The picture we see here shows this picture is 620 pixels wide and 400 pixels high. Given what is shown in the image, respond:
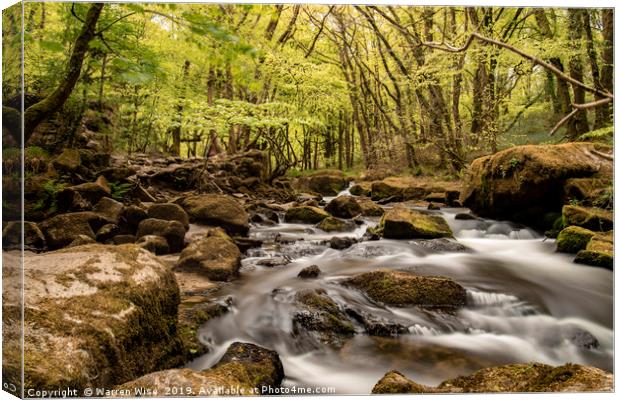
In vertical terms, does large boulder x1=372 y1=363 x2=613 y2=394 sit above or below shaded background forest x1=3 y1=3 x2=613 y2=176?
below

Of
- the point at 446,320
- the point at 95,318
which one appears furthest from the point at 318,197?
the point at 95,318

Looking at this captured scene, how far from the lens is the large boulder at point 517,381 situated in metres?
2.21

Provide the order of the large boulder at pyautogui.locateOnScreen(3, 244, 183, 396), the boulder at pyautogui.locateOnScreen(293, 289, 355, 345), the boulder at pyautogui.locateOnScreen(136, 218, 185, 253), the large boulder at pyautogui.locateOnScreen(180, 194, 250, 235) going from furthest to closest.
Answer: the large boulder at pyautogui.locateOnScreen(180, 194, 250, 235)
the boulder at pyautogui.locateOnScreen(136, 218, 185, 253)
the boulder at pyautogui.locateOnScreen(293, 289, 355, 345)
the large boulder at pyautogui.locateOnScreen(3, 244, 183, 396)

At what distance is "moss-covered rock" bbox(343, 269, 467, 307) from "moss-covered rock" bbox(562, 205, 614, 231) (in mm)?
1418

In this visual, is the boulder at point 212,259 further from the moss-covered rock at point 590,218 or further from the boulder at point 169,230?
the moss-covered rock at point 590,218

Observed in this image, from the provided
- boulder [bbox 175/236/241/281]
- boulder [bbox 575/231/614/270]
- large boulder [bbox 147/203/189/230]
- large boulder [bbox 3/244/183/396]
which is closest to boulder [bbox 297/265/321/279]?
boulder [bbox 175/236/241/281]

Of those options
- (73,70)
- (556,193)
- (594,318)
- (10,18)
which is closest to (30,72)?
(73,70)

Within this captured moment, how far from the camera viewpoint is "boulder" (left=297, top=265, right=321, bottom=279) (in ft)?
12.5

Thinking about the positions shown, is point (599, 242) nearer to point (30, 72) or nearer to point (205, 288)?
point (205, 288)

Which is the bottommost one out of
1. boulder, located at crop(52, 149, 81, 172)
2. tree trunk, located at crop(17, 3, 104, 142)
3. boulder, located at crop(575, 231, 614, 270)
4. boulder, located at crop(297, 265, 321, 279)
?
boulder, located at crop(297, 265, 321, 279)

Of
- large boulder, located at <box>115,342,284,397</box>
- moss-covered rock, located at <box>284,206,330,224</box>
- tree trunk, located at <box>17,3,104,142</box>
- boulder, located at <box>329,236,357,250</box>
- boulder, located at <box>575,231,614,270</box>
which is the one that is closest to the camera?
large boulder, located at <box>115,342,284,397</box>

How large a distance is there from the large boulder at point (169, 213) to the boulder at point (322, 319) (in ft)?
6.81

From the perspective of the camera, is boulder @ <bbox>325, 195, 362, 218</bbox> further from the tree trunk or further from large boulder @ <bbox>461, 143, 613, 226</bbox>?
the tree trunk

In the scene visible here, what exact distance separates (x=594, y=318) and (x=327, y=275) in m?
2.12
